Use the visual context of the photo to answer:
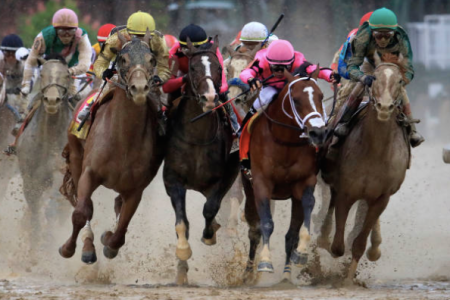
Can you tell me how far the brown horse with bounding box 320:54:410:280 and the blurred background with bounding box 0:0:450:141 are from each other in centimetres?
1218

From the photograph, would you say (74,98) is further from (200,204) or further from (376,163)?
(376,163)

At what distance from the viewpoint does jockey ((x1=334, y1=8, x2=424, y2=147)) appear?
11164 millimetres

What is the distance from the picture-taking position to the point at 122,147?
10852mm

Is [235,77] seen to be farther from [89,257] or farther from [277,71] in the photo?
[89,257]

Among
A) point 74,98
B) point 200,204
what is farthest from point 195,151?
point 200,204

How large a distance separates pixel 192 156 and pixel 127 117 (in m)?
0.84

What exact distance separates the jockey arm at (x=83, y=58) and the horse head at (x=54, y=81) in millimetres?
106

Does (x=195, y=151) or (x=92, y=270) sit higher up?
(x=195, y=151)

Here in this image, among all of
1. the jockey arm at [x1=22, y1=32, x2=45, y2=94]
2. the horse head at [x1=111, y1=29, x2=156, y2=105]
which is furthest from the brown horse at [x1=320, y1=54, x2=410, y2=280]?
the jockey arm at [x1=22, y1=32, x2=45, y2=94]

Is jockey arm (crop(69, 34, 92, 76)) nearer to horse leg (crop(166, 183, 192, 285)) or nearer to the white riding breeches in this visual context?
horse leg (crop(166, 183, 192, 285))

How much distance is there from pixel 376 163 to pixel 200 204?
569 centimetres

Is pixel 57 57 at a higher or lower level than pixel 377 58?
higher

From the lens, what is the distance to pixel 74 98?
543 inches

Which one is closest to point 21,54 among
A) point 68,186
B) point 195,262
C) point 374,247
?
point 68,186
